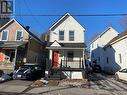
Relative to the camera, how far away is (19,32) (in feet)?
107

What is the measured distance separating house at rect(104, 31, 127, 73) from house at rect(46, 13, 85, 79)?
518cm

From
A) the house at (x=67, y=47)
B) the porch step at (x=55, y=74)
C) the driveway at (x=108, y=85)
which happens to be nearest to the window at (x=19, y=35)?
the house at (x=67, y=47)

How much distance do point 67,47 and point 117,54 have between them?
27.5 ft

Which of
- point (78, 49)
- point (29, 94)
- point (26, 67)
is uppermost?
point (78, 49)

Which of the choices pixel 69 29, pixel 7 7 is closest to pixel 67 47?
pixel 69 29

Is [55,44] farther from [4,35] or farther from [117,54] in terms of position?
[117,54]

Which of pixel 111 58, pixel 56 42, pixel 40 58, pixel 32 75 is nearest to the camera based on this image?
pixel 32 75

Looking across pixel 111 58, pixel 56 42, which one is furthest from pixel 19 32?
pixel 111 58

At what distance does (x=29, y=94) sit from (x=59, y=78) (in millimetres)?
10202

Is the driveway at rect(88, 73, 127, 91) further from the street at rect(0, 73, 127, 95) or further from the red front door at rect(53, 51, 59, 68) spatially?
the red front door at rect(53, 51, 59, 68)

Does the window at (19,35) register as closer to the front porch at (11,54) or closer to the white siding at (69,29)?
the front porch at (11,54)

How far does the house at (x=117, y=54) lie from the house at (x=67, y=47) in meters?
5.18

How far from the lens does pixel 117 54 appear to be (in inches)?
1289

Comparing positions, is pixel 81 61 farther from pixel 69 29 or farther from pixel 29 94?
pixel 29 94
